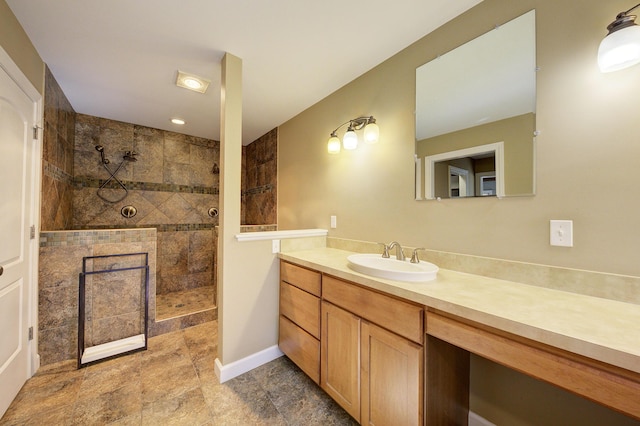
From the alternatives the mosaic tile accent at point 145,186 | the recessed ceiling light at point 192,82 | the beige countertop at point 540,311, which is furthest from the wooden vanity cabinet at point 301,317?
the mosaic tile accent at point 145,186

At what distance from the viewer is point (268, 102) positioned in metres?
2.52

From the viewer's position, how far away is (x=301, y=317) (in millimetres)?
1701

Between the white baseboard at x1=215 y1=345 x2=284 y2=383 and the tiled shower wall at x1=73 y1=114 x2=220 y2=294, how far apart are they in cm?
191

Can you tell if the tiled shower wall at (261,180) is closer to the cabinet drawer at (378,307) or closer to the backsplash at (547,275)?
the cabinet drawer at (378,307)

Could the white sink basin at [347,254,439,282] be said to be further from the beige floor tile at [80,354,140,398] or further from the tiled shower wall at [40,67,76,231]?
the tiled shower wall at [40,67,76,231]

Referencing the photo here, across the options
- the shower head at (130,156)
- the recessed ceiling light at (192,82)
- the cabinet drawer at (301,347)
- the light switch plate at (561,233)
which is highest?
the recessed ceiling light at (192,82)

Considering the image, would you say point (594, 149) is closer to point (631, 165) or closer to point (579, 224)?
point (631, 165)

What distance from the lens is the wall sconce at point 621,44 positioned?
86 centimetres

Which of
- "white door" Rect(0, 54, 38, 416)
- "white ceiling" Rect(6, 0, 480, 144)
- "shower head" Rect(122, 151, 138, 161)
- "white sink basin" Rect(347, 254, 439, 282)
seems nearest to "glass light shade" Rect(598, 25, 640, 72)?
"white ceiling" Rect(6, 0, 480, 144)

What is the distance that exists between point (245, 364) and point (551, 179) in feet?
7.30

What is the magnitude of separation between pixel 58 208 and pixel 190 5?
7.46 feet

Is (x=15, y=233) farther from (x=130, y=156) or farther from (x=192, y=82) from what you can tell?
(x=130, y=156)

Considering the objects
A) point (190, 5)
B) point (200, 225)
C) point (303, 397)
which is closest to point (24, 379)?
point (303, 397)

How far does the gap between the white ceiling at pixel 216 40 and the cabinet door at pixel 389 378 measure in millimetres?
1811
